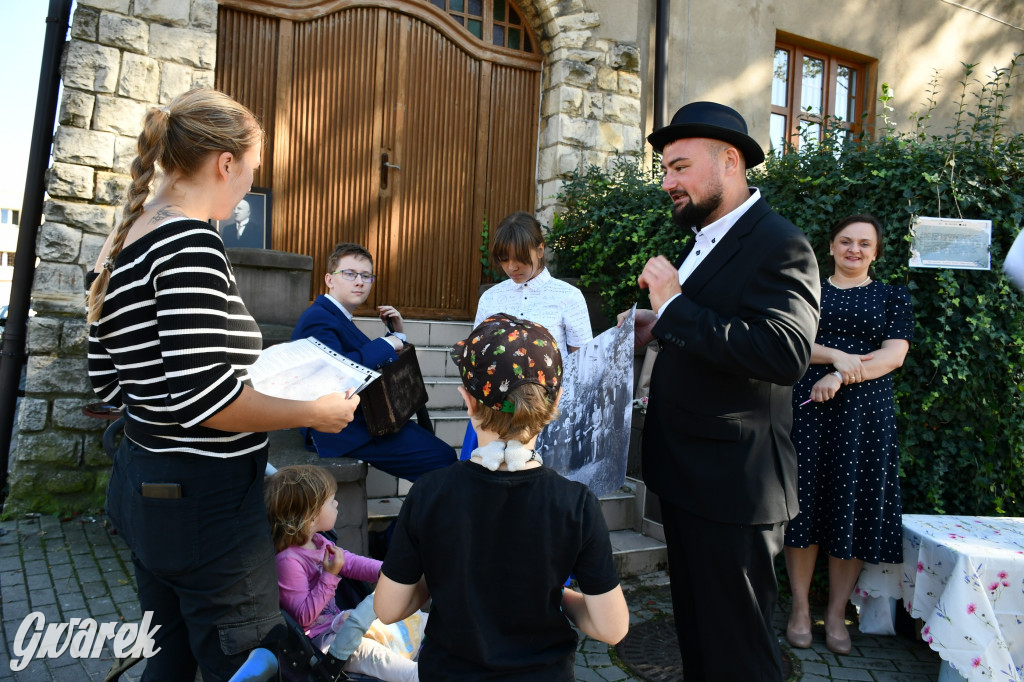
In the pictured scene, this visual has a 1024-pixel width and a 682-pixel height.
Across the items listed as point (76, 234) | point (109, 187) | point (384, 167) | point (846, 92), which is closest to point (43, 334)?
point (76, 234)

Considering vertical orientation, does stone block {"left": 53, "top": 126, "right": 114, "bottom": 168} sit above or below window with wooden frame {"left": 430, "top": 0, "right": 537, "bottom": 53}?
below

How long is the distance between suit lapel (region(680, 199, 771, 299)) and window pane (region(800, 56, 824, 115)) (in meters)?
7.18

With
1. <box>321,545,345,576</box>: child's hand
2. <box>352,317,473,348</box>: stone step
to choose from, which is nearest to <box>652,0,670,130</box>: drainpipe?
<box>352,317,473,348</box>: stone step

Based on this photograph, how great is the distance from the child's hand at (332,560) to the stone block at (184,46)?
4.24 m

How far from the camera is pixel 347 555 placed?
101 inches

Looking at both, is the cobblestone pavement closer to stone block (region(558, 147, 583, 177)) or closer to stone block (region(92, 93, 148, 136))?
stone block (region(92, 93, 148, 136))

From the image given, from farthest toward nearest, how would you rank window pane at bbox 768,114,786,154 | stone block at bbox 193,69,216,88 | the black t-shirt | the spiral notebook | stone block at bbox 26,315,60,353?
1. window pane at bbox 768,114,786,154
2. stone block at bbox 193,69,216,88
3. stone block at bbox 26,315,60,353
4. the spiral notebook
5. the black t-shirt

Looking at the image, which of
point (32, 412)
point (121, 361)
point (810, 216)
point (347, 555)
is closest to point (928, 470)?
point (810, 216)

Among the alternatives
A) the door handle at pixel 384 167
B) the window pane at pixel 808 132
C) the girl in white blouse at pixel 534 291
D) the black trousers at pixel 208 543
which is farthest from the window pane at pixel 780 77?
the black trousers at pixel 208 543

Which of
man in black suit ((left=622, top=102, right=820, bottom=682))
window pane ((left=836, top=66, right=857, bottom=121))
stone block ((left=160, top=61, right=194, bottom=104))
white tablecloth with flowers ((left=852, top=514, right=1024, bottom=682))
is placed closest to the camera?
man in black suit ((left=622, top=102, right=820, bottom=682))

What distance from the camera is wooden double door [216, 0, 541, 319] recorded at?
5.88 metres

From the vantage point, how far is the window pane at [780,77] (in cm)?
837

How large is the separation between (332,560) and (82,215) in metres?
3.77

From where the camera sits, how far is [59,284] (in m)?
4.85
